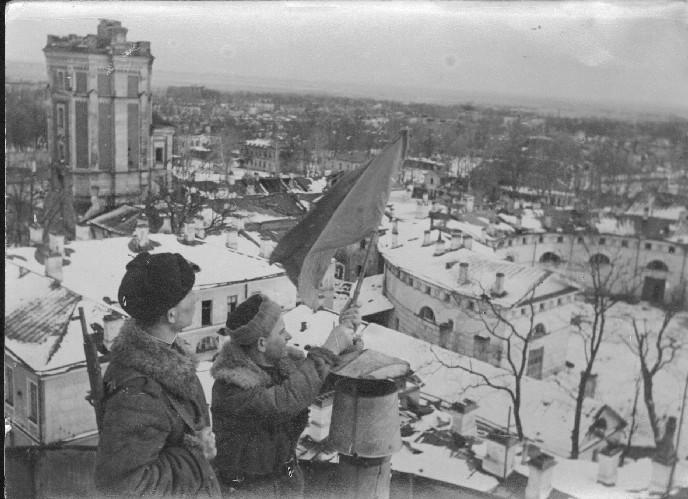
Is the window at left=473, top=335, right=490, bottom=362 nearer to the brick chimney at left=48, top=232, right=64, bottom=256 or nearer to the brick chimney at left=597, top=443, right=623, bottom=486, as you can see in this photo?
the brick chimney at left=597, top=443, right=623, bottom=486

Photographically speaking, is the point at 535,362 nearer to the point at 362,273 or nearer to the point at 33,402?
the point at 362,273

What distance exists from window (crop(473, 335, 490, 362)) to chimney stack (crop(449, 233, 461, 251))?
356 mm

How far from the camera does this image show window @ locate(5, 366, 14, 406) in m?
3.59

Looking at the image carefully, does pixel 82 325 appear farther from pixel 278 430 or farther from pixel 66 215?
pixel 278 430

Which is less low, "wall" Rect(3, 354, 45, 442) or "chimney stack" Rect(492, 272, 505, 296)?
"chimney stack" Rect(492, 272, 505, 296)

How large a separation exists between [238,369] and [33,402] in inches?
46.1

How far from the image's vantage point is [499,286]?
3.28m

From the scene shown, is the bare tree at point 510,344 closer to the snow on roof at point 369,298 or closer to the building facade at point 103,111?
the snow on roof at point 369,298

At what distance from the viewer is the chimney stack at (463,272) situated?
3.31m

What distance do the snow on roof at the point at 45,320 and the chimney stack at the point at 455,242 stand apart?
1380 millimetres

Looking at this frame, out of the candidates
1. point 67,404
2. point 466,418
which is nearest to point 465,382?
point 466,418

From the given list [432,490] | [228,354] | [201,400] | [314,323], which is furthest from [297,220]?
[432,490]

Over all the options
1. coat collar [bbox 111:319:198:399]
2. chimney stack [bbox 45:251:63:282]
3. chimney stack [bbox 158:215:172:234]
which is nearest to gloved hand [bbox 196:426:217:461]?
coat collar [bbox 111:319:198:399]

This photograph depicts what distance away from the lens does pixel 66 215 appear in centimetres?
368
